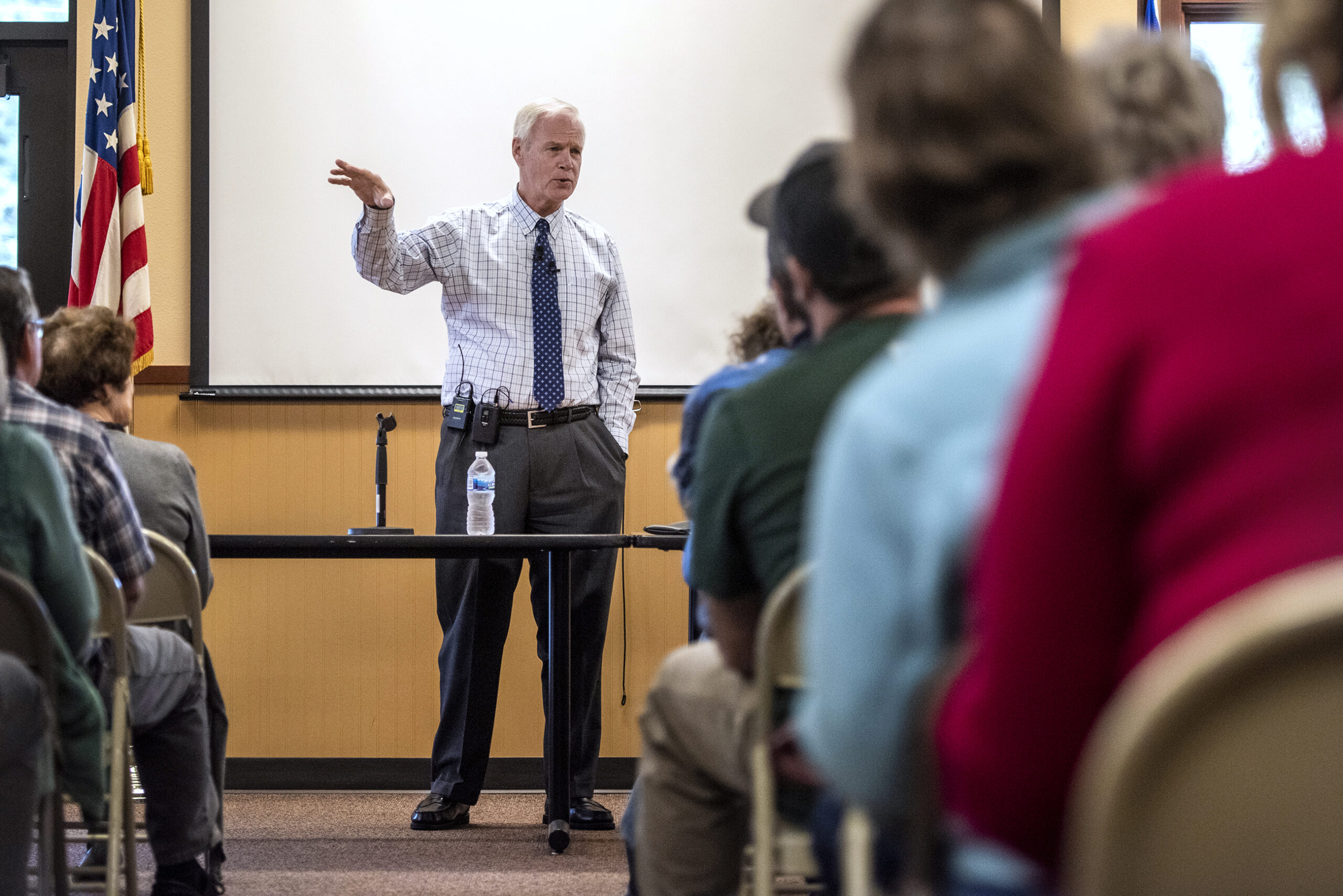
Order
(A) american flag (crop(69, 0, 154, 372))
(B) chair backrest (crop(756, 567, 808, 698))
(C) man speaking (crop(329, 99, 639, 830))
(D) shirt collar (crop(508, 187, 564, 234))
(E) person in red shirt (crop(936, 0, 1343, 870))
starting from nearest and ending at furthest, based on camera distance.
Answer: (E) person in red shirt (crop(936, 0, 1343, 870)), (B) chair backrest (crop(756, 567, 808, 698)), (C) man speaking (crop(329, 99, 639, 830)), (D) shirt collar (crop(508, 187, 564, 234)), (A) american flag (crop(69, 0, 154, 372))

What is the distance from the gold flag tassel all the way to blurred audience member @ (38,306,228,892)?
1618mm

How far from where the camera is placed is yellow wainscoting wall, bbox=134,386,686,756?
421 centimetres

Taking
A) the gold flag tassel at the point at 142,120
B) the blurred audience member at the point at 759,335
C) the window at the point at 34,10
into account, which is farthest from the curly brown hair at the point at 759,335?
the window at the point at 34,10

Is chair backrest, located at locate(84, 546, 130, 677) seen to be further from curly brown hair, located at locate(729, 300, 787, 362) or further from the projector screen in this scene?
the projector screen

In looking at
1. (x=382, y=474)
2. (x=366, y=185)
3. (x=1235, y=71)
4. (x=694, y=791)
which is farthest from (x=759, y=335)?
(x=1235, y=71)

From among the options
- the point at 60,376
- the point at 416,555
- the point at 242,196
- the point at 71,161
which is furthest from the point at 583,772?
the point at 71,161

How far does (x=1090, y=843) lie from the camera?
69 cm

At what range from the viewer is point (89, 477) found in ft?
6.85

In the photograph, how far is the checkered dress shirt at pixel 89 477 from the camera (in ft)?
6.81

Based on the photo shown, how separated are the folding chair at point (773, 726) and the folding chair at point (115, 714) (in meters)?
1.05

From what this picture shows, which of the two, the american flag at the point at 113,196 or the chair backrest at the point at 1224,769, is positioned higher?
the american flag at the point at 113,196

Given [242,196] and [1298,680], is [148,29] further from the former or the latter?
[1298,680]

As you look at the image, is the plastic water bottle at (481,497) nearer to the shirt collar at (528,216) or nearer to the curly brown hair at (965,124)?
the shirt collar at (528,216)

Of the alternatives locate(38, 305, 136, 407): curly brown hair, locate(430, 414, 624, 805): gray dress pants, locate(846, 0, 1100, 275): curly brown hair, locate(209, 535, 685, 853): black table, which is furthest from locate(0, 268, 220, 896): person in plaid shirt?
locate(846, 0, 1100, 275): curly brown hair
